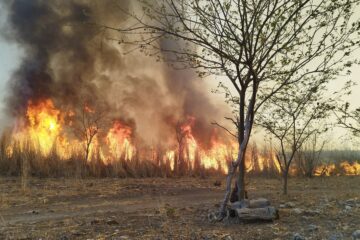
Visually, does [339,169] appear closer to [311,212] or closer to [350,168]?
[350,168]

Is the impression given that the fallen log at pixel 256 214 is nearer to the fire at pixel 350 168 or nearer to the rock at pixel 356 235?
the rock at pixel 356 235

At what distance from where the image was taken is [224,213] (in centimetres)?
961

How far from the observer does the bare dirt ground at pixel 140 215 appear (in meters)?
8.38

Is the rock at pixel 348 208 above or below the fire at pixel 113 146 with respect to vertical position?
below

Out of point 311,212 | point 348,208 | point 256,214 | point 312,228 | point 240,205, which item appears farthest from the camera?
point 348,208

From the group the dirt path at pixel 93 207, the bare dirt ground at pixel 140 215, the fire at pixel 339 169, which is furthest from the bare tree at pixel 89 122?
the fire at pixel 339 169

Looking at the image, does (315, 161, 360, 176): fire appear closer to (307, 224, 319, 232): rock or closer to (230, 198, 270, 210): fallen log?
(230, 198, 270, 210): fallen log

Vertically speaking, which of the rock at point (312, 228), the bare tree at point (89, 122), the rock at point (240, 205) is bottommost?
the rock at point (312, 228)

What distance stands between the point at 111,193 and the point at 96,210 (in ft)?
12.7

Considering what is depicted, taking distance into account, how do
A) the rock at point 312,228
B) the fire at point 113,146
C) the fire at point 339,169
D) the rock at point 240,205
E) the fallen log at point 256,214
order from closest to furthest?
1. the rock at point 312,228
2. the fallen log at point 256,214
3. the rock at point 240,205
4. the fire at point 113,146
5. the fire at point 339,169

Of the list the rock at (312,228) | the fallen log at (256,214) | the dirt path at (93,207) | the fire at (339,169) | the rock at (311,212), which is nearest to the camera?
the rock at (312,228)

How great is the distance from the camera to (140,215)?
10836 mm

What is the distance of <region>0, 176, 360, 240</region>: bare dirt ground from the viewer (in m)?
8.38

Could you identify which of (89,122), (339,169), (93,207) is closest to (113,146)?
(89,122)
